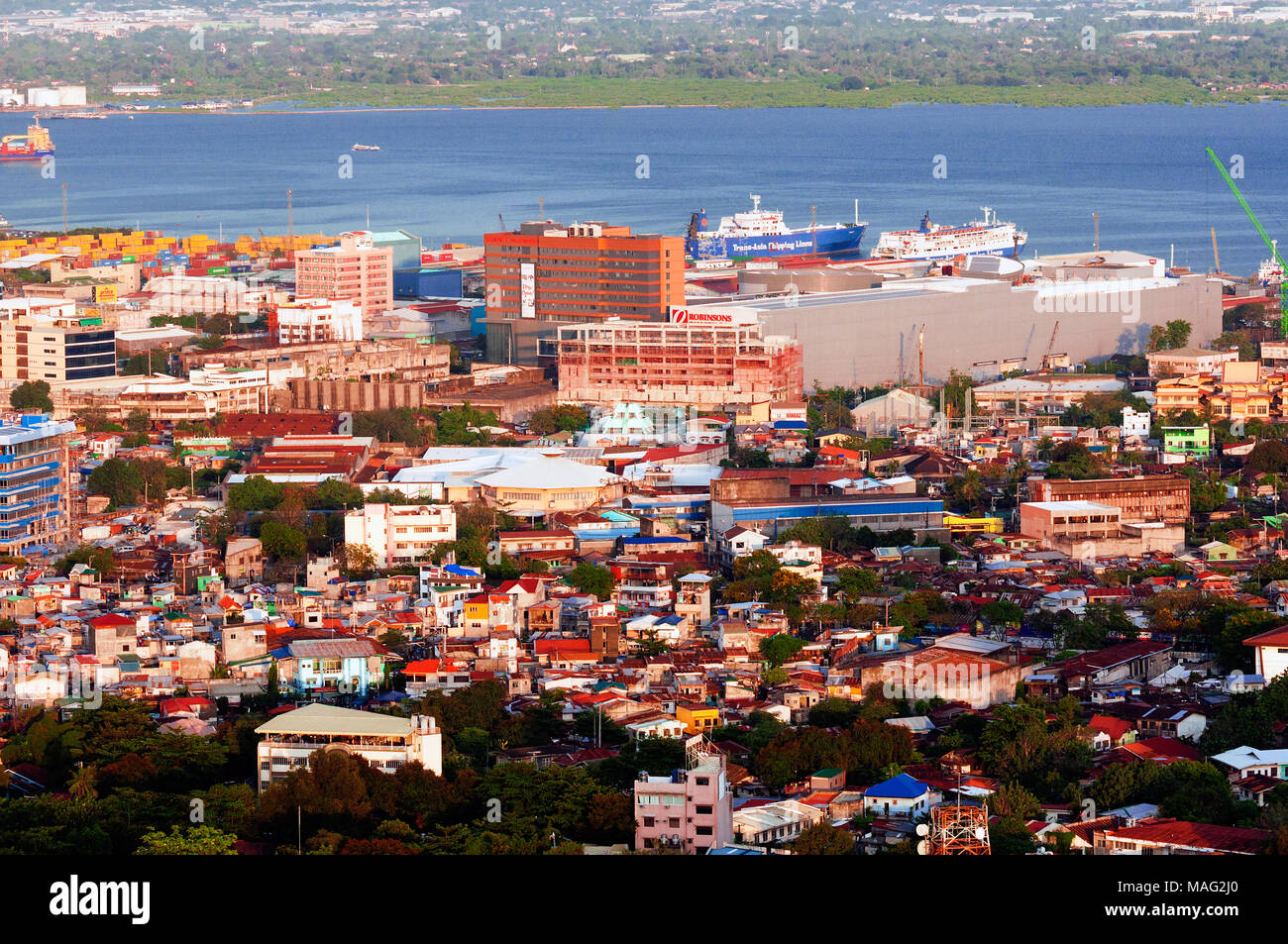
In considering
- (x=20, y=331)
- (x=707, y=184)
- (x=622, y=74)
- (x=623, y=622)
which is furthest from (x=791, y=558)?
(x=622, y=74)

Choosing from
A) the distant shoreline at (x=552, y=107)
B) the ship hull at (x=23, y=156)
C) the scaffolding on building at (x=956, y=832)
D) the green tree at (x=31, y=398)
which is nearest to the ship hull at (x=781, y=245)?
the green tree at (x=31, y=398)

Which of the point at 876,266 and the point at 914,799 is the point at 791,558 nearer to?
the point at 914,799

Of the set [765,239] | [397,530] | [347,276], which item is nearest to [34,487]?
[397,530]

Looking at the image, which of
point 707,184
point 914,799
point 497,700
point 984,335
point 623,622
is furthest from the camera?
point 707,184

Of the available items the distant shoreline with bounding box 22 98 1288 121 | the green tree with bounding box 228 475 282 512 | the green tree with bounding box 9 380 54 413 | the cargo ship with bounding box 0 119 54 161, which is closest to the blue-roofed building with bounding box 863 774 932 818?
the green tree with bounding box 228 475 282 512
